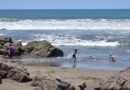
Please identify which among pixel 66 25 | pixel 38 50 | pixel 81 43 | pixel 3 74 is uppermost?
pixel 3 74

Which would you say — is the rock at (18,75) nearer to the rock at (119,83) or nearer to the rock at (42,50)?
the rock at (119,83)

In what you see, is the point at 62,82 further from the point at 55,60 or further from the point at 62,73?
the point at 55,60

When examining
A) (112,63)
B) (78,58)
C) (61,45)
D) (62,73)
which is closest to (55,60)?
(78,58)

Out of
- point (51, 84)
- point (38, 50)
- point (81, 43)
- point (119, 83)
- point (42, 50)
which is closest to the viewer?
point (119, 83)

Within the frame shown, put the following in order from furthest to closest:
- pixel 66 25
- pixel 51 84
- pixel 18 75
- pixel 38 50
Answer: pixel 66 25 → pixel 38 50 → pixel 18 75 → pixel 51 84

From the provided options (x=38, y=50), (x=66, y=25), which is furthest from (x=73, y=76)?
(x=66, y=25)

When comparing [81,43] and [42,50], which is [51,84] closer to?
[42,50]

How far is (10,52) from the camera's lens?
2948cm

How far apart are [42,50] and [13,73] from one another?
42.8 feet

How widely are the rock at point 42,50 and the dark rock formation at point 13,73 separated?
40.5 feet

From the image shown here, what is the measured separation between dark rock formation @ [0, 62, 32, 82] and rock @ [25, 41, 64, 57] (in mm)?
12351

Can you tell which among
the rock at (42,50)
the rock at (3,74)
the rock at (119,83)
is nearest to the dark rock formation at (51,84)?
the rock at (119,83)

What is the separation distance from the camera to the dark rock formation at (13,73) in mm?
17875

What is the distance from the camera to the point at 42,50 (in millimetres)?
30984
